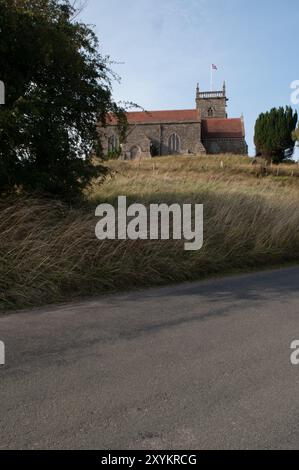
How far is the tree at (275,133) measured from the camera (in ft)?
175

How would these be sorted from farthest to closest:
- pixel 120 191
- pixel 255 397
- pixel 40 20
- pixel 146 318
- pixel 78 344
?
pixel 120 191
pixel 40 20
pixel 146 318
pixel 78 344
pixel 255 397

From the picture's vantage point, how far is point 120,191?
11.8 m

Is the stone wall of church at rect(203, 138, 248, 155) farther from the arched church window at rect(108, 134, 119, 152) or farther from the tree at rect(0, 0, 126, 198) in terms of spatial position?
the tree at rect(0, 0, 126, 198)

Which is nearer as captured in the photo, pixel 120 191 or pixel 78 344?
pixel 78 344

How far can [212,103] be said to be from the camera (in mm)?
92250

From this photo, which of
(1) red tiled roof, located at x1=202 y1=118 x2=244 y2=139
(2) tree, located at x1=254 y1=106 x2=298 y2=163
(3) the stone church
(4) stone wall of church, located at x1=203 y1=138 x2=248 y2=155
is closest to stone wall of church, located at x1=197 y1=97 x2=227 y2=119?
(1) red tiled roof, located at x1=202 y1=118 x2=244 y2=139

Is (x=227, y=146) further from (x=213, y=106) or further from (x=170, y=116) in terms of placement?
(x=213, y=106)

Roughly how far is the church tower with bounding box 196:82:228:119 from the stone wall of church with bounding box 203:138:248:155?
54.8ft

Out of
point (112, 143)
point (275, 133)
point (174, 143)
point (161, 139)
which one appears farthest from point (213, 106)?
point (112, 143)

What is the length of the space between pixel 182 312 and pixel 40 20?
595 cm

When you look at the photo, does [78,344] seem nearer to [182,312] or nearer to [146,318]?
[146,318]

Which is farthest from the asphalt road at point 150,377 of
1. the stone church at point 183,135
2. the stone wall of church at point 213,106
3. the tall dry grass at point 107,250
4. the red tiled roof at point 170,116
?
the stone wall of church at point 213,106
